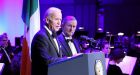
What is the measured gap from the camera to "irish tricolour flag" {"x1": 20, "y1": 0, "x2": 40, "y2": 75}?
166 inches

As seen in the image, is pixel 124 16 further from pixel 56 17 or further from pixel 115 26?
pixel 56 17

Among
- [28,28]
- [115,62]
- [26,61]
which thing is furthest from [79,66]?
[115,62]

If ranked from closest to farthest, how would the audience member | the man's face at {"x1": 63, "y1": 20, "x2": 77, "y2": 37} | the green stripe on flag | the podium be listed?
the podium
the green stripe on flag
the man's face at {"x1": 63, "y1": 20, "x2": 77, "y2": 37}
the audience member

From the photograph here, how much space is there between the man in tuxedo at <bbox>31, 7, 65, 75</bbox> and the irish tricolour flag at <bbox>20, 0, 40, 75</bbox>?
0.25 metres

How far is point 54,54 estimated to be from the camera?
3.89 meters

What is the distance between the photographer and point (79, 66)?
3.13 meters

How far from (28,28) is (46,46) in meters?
0.54

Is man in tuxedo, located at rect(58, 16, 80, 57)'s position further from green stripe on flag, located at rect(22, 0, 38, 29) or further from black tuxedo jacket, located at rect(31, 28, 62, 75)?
black tuxedo jacket, located at rect(31, 28, 62, 75)

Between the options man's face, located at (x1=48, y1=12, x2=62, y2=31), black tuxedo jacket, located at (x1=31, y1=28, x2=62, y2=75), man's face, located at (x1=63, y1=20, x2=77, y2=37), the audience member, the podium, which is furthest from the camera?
the audience member

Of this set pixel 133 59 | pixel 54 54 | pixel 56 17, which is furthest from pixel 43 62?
pixel 133 59

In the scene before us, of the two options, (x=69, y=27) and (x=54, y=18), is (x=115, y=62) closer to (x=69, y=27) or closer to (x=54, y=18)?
(x=69, y=27)

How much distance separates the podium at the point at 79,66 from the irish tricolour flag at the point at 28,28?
953 mm

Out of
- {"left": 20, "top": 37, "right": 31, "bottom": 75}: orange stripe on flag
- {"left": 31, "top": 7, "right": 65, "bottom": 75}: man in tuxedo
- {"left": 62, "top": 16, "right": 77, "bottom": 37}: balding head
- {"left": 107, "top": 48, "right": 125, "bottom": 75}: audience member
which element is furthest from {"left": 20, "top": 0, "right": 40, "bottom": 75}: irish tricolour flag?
{"left": 107, "top": 48, "right": 125, "bottom": 75}: audience member

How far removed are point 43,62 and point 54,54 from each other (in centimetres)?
23
